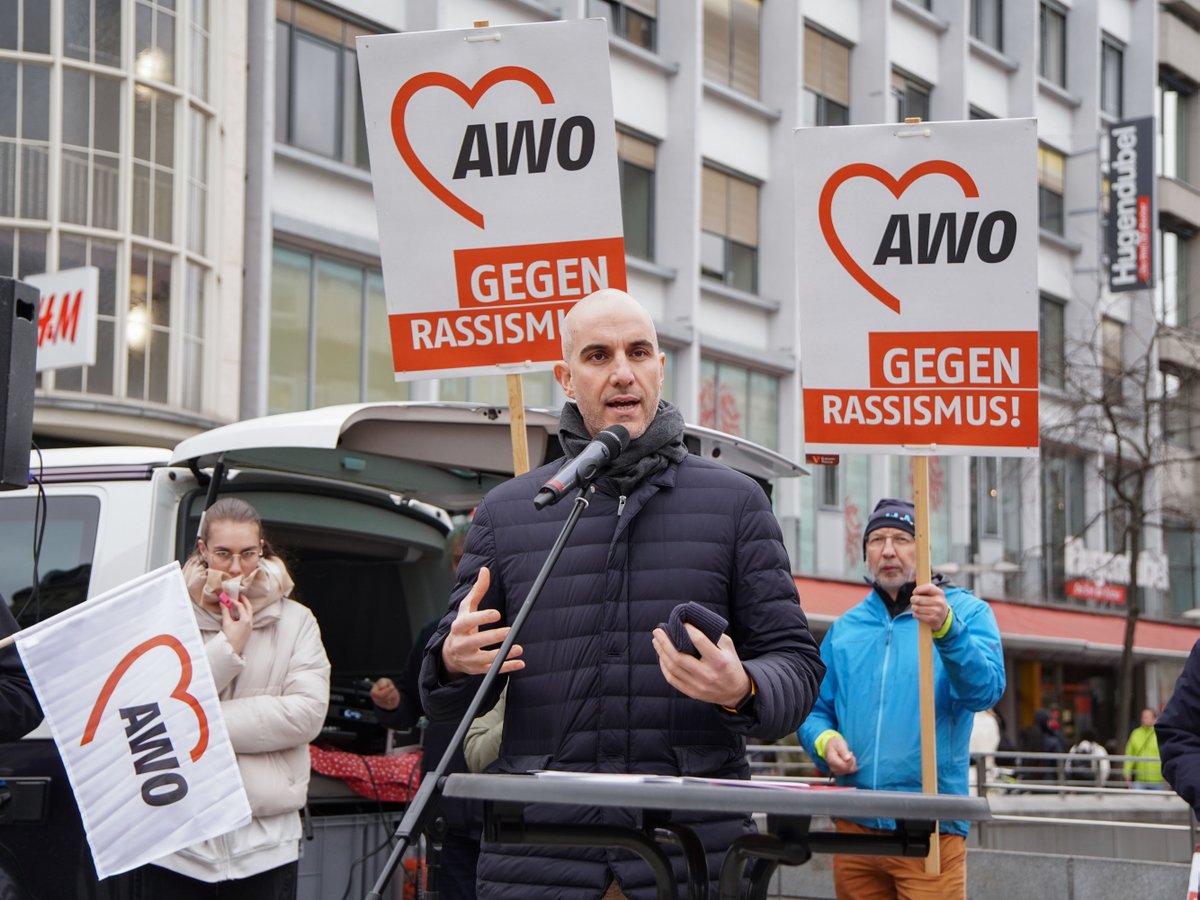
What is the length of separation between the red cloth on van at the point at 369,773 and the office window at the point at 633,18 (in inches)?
915

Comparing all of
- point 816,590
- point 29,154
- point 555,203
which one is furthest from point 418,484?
point 816,590

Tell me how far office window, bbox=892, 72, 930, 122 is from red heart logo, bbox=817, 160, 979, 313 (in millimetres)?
29895

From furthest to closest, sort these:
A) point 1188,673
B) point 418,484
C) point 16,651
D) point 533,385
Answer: point 533,385 → point 418,484 → point 16,651 → point 1188,673

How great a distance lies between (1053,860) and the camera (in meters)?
10.5

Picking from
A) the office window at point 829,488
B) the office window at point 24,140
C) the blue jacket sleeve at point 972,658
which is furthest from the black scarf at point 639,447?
the office window at point 829,488

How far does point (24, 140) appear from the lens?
64.6 ft

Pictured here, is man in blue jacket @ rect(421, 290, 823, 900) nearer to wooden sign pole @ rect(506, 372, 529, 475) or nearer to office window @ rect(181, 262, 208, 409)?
wooden sign pole @ rect(506, 372, 529, 475)

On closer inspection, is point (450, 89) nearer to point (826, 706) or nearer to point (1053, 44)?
point (826, 706)

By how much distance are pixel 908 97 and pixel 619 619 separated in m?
34.4

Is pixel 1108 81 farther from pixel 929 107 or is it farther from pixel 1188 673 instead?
pixel 1188 673

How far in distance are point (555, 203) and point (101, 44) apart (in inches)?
613

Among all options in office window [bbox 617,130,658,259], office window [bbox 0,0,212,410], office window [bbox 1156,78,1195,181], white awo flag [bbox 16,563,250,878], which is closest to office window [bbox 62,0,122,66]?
office window [bbox 0,0,212,410]

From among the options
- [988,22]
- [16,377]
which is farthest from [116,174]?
[988,22]

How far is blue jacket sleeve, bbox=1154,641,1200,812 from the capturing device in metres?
4.66
